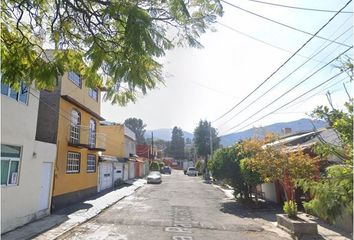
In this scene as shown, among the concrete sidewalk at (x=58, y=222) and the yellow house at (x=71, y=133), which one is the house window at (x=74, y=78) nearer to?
the yellow house at (x=71, y=133)

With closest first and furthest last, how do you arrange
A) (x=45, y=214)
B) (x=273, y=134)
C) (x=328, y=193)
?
(x=328, y=193), (x=45, y=214), (x=273, y=134)

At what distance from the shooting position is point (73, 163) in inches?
787

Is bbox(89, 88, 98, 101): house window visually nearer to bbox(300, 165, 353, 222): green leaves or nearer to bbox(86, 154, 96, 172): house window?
bbox(86, 154, 96, 172): house window

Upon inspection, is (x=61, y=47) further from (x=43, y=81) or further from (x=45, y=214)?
(x=45, y=214)

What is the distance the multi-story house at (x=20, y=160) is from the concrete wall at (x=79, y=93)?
14.2ft

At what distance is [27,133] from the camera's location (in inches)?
511

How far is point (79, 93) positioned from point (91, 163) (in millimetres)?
5974

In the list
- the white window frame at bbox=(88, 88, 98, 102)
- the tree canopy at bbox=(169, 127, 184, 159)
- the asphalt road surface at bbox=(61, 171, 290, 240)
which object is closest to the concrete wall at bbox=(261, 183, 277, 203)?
the asphalt road surface at bbox=(61, 171, 290, 240)

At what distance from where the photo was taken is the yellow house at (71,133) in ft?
57.3

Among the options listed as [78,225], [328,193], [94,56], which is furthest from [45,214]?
[328,193]

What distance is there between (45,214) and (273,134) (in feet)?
36.8

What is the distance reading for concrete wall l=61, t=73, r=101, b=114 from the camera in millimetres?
18141

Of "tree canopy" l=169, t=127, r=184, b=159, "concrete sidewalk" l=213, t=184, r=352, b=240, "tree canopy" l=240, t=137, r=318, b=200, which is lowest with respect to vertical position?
"concrete sidewalk" l=213, t=184, r=352, b=240

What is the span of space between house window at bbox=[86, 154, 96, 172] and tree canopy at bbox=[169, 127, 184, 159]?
9521 centimetres
